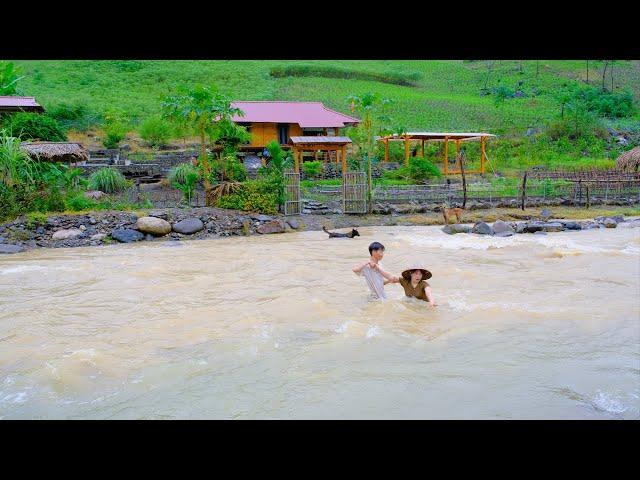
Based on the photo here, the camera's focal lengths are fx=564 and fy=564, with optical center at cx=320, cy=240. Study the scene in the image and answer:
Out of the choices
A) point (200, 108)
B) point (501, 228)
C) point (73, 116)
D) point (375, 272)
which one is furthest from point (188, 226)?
point (73, 116)

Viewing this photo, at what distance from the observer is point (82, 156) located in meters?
17.3

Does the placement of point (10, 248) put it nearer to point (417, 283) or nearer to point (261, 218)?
point (261, 218)

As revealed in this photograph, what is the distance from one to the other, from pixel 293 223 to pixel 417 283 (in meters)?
9.44

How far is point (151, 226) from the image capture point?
1491cm

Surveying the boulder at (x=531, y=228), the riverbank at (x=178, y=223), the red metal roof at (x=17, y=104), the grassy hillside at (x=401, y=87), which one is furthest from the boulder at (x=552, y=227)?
the red metal roof at (x=17, y=104)

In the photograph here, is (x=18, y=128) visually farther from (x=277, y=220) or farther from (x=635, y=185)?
(x=635, y=185)

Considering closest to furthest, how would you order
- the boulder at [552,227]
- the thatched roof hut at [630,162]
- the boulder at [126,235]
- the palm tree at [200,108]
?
the boulder at [126,235] < the boulder at [552,227] < the palm tree at [200,108] < the thatched roof hut at [630,162]

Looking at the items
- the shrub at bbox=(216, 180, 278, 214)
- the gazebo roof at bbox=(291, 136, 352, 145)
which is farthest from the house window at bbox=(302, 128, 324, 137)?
the shrub at bbox=(216, 180, 278, 214)

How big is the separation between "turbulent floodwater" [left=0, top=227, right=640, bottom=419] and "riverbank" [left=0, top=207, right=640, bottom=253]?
8.34 feet

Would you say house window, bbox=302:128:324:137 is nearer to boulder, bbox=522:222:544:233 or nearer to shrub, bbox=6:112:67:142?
shrub, bbox=6:112:67:142

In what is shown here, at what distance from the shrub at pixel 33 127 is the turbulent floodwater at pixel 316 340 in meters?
10.3

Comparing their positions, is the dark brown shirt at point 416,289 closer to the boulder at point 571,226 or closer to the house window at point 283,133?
the boulder at point 571,226

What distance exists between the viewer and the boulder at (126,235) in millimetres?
14523

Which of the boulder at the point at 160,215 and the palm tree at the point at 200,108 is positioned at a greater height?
the palm tree at the point at 200,108
